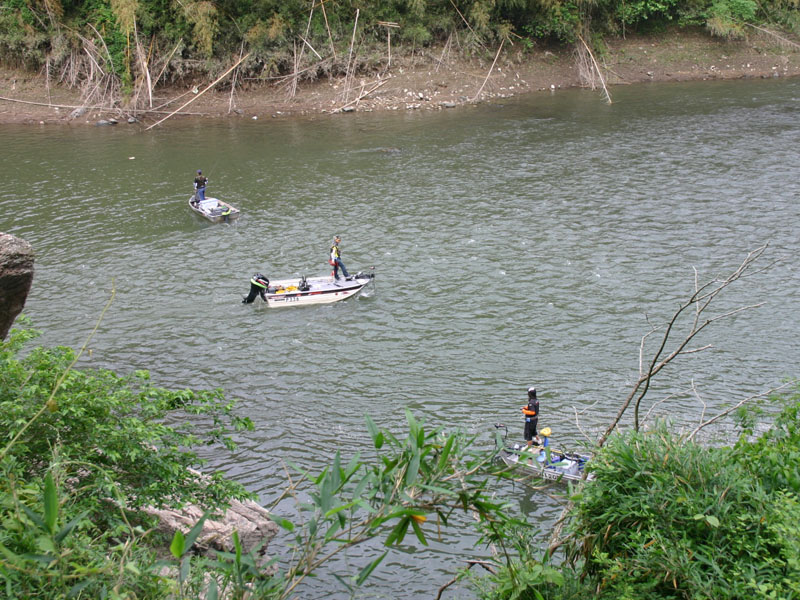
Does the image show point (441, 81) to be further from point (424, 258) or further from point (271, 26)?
point (424, 258)

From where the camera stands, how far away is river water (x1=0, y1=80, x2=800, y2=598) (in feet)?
51.2

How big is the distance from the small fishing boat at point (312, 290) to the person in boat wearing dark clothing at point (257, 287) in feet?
0.54

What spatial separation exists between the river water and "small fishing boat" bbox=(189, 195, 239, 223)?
0.38 metres

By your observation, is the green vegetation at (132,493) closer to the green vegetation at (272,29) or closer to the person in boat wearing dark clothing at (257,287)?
the person in boat wearing dark clothing at (257,287)

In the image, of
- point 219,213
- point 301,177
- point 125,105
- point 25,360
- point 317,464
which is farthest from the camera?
point 125,105

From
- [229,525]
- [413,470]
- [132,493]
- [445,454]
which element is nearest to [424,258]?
[229,525]

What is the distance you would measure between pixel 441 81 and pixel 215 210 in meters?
21.6

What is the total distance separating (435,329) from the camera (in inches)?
735

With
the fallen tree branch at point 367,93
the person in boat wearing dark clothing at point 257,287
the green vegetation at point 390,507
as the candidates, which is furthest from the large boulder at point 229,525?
the fallen tree branch at point 367,93

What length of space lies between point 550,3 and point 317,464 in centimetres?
3866

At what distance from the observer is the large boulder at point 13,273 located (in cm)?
1145

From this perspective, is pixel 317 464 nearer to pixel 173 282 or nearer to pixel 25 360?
pixel 25 360

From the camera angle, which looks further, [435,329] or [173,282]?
[173,282]

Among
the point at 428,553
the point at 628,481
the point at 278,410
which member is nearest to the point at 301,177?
the point at 278,410
